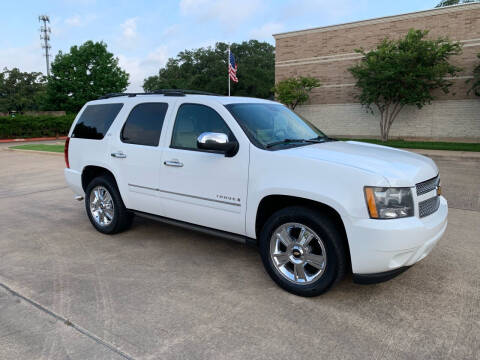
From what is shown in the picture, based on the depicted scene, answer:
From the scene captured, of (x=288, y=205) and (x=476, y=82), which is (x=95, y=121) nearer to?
(x=288, y=205)

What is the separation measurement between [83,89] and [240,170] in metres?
48.4

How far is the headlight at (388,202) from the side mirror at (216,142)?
136 cm

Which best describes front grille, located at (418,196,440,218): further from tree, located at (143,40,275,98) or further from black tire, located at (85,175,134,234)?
tree, located at (143,40,275,98)

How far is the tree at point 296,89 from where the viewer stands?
25.0 m

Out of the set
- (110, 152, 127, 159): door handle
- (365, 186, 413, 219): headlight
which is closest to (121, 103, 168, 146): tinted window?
(110, 152, 127, 159): door handle

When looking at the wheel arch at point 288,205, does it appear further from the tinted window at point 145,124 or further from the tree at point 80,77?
the tree at point 80,77

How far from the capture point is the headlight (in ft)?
9.93

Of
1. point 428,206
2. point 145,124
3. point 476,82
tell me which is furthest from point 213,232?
point 476,82

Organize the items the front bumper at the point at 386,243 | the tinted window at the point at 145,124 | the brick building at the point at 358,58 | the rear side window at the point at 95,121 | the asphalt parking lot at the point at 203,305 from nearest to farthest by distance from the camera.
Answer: the asphalt parking lot at the point at 203,305 → the front bumper at the point at 386,243 → the tinted window at the point at 145,124 → the rear side window at the point at 95,121 → the brick building at the point at 358,58

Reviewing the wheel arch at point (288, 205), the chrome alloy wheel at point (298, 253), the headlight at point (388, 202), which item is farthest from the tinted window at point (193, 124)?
the headlight at point (388, 202)

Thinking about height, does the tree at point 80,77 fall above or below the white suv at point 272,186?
above

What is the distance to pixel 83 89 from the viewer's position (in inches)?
1839

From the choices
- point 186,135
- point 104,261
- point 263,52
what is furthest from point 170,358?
point 263,52

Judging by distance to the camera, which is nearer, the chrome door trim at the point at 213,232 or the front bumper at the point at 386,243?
the front bumper at the point at 386,243
